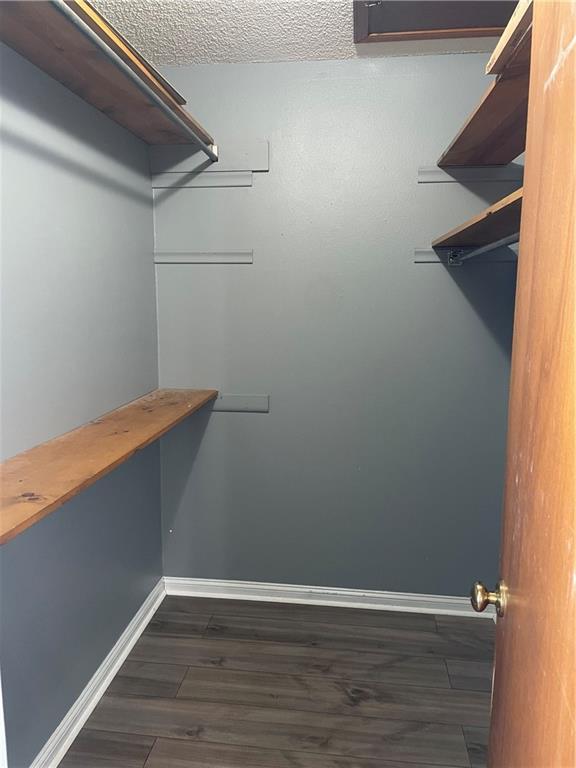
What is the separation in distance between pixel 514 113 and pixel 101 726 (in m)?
2.25

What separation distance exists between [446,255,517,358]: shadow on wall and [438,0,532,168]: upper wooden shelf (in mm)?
399

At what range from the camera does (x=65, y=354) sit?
5.20 feet

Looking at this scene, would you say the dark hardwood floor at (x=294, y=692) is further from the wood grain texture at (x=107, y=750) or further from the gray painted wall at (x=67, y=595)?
the gray painted wall at (x=67, y=595)

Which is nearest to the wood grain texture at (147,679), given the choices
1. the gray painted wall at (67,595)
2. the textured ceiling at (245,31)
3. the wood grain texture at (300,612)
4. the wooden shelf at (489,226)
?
the gray painted wall at (67,595)

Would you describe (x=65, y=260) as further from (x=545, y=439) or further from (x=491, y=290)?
(x=491, y=290)

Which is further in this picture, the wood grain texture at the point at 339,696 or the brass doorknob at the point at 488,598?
the wood grain texture at the point at 339,696

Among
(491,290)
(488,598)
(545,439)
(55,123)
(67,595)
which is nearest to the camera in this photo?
(545,439)

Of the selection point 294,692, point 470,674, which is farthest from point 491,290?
point 294,692

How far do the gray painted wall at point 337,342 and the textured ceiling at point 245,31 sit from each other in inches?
2.8

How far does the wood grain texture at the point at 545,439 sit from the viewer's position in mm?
580

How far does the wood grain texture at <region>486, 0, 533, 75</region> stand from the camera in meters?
0.92

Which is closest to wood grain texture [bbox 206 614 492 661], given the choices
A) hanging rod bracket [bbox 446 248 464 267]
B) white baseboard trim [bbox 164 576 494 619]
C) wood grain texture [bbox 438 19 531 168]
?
white baseboard trim [bbox 164 576 494 619]

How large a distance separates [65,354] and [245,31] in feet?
4.20

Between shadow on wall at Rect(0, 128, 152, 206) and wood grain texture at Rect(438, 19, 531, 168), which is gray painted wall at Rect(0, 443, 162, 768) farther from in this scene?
wood grain texture at Rect(438, 19, 531, 168)
